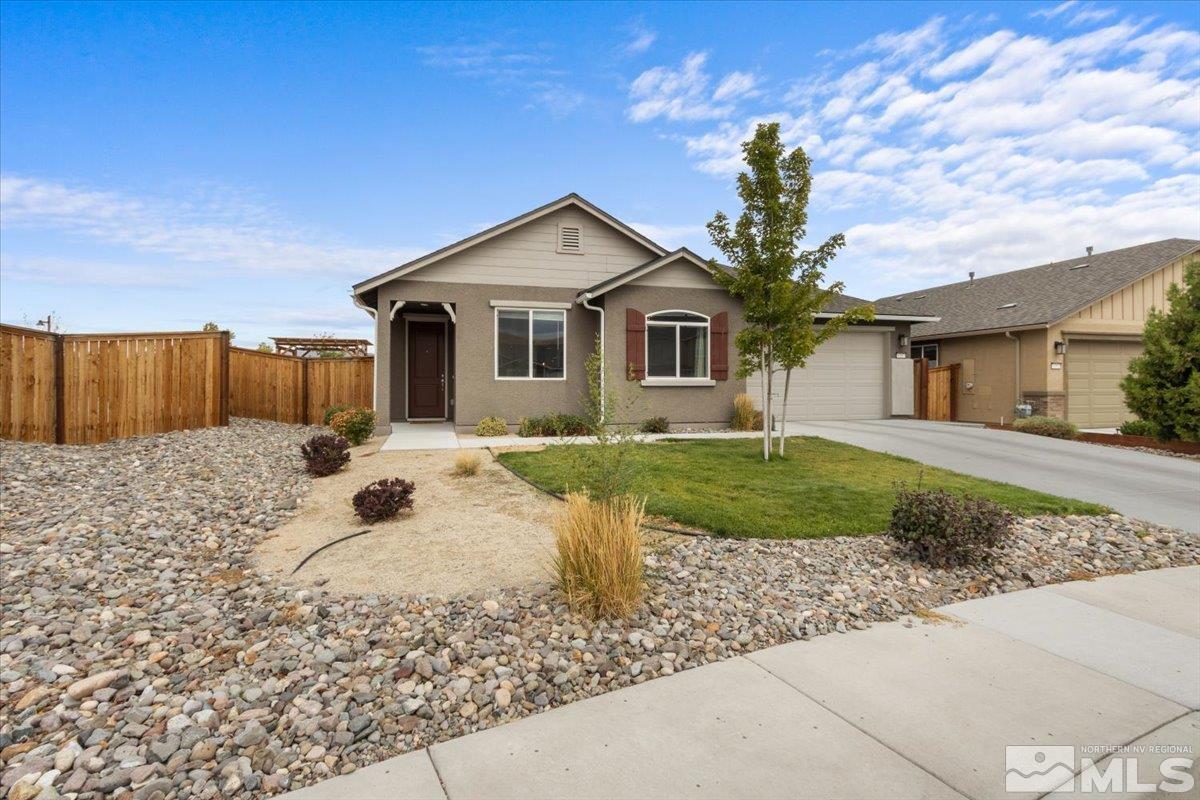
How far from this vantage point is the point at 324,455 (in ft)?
25.8

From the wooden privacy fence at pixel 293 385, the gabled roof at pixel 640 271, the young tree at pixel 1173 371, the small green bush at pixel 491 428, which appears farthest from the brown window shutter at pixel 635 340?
the young tree at pixel 1173 371

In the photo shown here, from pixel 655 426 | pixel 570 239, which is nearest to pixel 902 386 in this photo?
pixel 655 426

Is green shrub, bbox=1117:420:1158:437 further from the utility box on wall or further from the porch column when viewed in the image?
the porch column

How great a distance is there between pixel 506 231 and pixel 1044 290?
16.8 metres

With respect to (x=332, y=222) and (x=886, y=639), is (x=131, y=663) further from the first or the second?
(x=332, y=222)

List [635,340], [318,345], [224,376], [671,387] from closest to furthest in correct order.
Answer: [224,376] → [635,340] → [671,387] → [318,345]

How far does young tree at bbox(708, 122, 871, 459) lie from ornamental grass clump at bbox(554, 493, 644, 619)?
19.6 ft

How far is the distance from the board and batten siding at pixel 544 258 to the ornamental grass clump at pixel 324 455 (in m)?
5.03

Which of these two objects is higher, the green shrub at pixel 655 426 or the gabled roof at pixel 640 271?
the gabled roof at pixel 640 271

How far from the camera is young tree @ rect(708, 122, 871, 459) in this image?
846cm

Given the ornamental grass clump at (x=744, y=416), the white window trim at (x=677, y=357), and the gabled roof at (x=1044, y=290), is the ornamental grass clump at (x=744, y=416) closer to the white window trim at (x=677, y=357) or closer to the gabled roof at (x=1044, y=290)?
the white window trim at (x=677, y=357)

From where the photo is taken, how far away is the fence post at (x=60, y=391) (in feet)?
30.5

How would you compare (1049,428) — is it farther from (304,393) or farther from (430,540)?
(304,393)

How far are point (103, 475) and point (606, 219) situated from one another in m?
10.2
